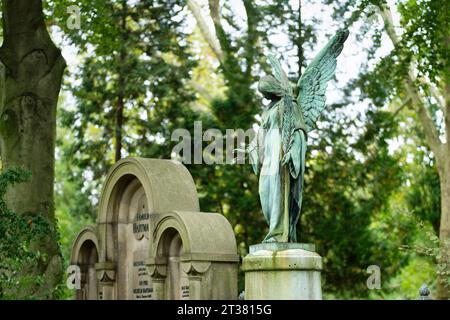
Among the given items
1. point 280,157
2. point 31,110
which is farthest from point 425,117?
point 280,157

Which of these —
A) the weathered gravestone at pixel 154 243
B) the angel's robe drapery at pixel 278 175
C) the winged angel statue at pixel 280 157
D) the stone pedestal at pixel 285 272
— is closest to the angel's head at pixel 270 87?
the winged angel statue at pixel 280 157

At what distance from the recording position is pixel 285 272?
34.5 feet

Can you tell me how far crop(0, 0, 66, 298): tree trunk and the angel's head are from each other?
17.3 ft

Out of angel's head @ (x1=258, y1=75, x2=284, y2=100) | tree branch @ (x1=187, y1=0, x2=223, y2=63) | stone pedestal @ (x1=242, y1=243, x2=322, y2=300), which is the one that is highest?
tree branch @ (x1=187, y1=0, x2=223, y2=63)

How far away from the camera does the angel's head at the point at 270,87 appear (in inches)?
440

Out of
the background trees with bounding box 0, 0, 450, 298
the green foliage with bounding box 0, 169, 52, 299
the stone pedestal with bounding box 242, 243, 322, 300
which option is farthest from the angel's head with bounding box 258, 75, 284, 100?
the background trees with bounding box 0, 0, 450, 298

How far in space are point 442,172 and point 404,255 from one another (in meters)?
2.75

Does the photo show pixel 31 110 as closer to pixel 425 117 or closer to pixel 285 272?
pixel 285 272

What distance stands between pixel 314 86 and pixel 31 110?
18.6 feet

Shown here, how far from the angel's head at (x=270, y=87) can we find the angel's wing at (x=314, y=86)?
53 cm

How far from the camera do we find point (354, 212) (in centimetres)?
2170

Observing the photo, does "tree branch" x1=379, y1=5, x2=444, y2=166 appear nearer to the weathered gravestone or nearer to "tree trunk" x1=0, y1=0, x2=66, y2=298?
"tree trunk" x1=0, y1=0, x2=66, y2=298

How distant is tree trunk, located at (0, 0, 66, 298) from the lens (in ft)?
49.1
